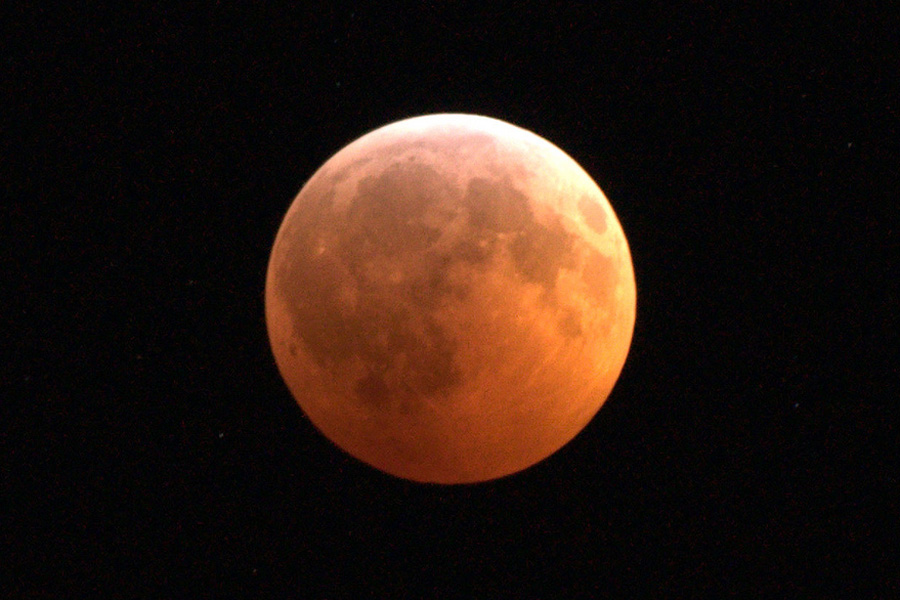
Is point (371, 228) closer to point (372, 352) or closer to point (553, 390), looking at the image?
point (372, 352)

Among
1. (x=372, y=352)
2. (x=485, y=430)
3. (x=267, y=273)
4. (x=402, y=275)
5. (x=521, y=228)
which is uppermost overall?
(x=267, y=273)

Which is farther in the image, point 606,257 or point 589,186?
point 589,186

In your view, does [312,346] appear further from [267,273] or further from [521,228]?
[521,228]

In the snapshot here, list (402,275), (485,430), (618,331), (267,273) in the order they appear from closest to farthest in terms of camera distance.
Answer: (402,275) < (485,430) < (618,331) < (267,273)

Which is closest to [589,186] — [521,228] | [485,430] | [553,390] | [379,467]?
[521,228]

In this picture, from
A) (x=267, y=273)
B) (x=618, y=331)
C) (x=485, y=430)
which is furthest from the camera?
(x=267, y=273)

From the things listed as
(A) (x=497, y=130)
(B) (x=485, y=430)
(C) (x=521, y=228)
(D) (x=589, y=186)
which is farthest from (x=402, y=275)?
(D) (x=589, y=186)

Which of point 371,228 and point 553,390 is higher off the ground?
point 371,228
